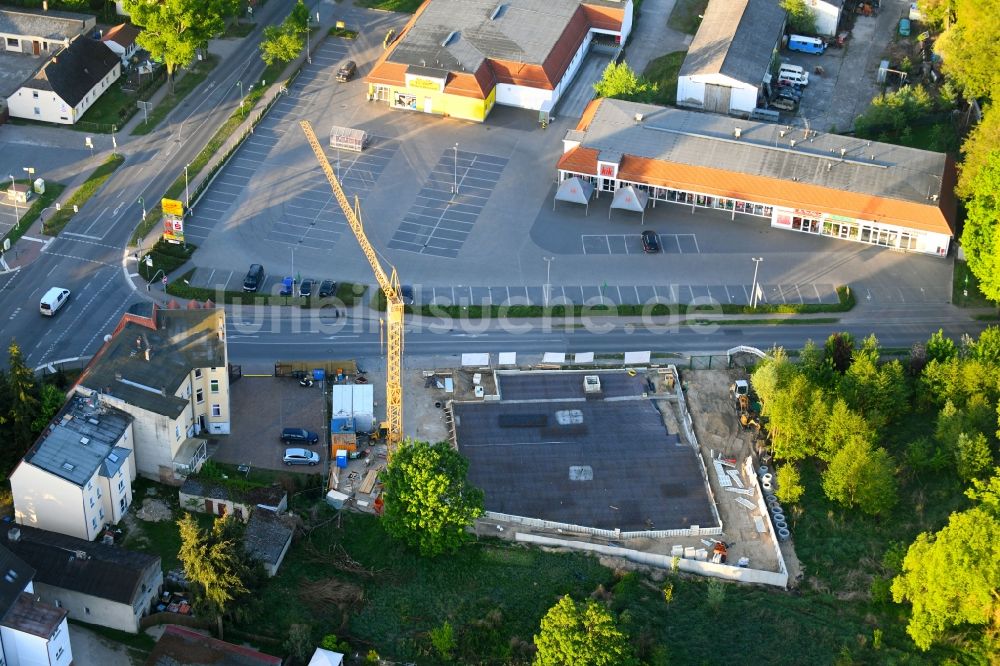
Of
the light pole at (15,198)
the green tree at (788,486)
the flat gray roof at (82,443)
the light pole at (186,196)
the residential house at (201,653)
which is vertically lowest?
the light pole at (15,198)

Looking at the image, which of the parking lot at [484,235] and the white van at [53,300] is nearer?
the white van at [53,300]

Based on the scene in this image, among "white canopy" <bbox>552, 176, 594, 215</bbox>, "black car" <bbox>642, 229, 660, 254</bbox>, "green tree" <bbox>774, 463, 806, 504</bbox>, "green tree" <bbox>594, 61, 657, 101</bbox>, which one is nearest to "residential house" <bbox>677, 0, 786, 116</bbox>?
"green tree" <bbox>594, 61, 657, 101</bbox>

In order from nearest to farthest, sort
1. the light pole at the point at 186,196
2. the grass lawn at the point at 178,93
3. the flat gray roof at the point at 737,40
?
the light pole at the point at 186,196, the grass lawn at the point at 178,93, the flat gray roof at the point at 737,40

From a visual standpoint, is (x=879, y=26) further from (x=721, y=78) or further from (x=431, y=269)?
(x=431, y=269)

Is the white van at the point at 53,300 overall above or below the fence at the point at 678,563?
below

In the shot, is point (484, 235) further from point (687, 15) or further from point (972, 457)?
point (687, 15)

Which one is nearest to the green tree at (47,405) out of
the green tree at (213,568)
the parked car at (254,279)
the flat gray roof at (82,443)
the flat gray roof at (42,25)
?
the flat gray roof at (82,443)

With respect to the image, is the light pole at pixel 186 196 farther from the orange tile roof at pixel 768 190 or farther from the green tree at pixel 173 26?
the orange tile roof at pixel 768 190
